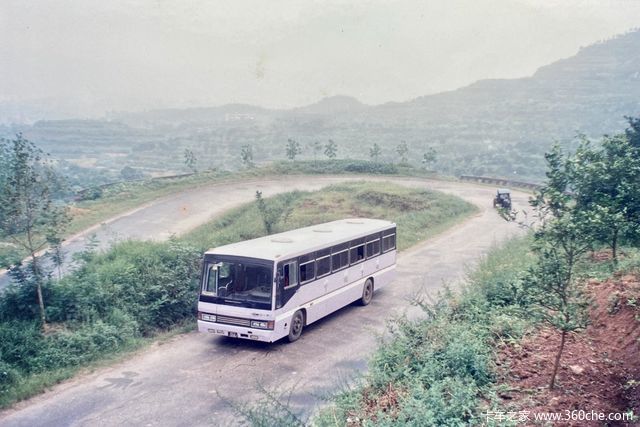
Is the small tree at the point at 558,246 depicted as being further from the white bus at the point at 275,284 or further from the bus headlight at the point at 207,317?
the bus headlight at the point at 207,317

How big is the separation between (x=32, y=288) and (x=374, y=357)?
32.9ft

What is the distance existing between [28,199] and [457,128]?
15697 centimetres

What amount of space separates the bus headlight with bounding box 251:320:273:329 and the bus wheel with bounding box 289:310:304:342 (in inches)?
44.8

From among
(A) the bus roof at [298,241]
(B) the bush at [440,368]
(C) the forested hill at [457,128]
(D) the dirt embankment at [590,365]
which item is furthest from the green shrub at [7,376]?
(C) the forested hill at [457,128]

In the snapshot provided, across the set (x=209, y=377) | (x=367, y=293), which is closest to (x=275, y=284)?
(x=209, y=377)

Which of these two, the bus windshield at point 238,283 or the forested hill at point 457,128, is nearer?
the bus windshield at point 238,283

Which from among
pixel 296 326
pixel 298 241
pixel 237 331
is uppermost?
pixel 298 241

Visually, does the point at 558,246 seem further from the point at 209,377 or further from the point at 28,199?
the point at 28,199

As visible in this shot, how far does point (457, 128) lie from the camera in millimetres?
160125

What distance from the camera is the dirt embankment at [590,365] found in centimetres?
827

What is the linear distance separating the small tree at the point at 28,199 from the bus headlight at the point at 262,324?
5922 mm

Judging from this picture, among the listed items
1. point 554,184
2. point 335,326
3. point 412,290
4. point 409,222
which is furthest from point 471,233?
point 554,184

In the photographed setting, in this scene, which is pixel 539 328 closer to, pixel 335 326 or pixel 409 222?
pixel 335 326

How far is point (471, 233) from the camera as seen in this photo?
33.0 metres
